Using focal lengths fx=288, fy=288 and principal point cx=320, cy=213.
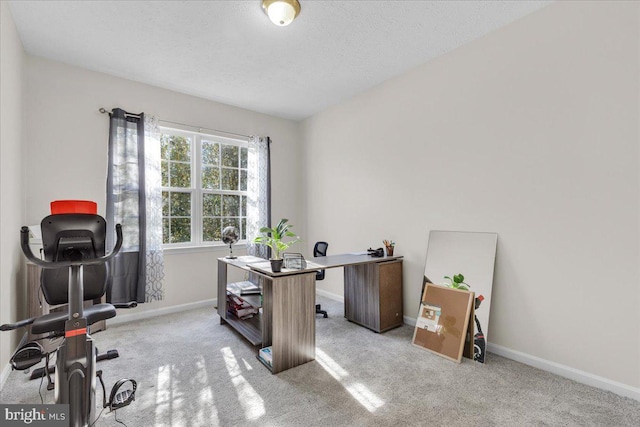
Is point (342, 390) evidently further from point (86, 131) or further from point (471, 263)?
point (86, 131)

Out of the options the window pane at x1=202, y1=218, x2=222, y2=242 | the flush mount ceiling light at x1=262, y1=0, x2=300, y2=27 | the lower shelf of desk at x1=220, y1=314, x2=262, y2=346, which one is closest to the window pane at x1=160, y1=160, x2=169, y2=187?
the window pane at x1=202, y1=218, x2=222, y2=242

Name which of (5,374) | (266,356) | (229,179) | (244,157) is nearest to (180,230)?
(229,179)

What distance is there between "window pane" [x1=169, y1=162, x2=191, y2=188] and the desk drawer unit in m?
2.54

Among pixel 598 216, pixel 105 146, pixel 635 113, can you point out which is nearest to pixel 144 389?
pixel 105 146

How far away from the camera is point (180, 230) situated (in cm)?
391

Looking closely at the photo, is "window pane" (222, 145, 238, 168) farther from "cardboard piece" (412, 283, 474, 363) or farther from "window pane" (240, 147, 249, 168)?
"cardboard piece" (412, 283, 474, 363)

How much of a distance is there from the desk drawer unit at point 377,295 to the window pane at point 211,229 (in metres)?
2.07

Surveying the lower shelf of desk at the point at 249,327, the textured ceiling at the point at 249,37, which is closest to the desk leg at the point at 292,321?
the lower shelf of desk at the point at 249,327

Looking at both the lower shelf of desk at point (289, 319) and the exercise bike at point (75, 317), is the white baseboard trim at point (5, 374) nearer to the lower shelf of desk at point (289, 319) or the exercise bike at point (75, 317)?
the exercise bike at point (75, 317)

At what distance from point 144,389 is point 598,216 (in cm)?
351

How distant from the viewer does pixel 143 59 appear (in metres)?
3.03

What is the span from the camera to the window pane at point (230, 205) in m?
4.29

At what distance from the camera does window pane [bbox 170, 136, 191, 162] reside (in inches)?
153

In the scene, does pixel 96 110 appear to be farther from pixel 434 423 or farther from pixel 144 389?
pixel 434 423
